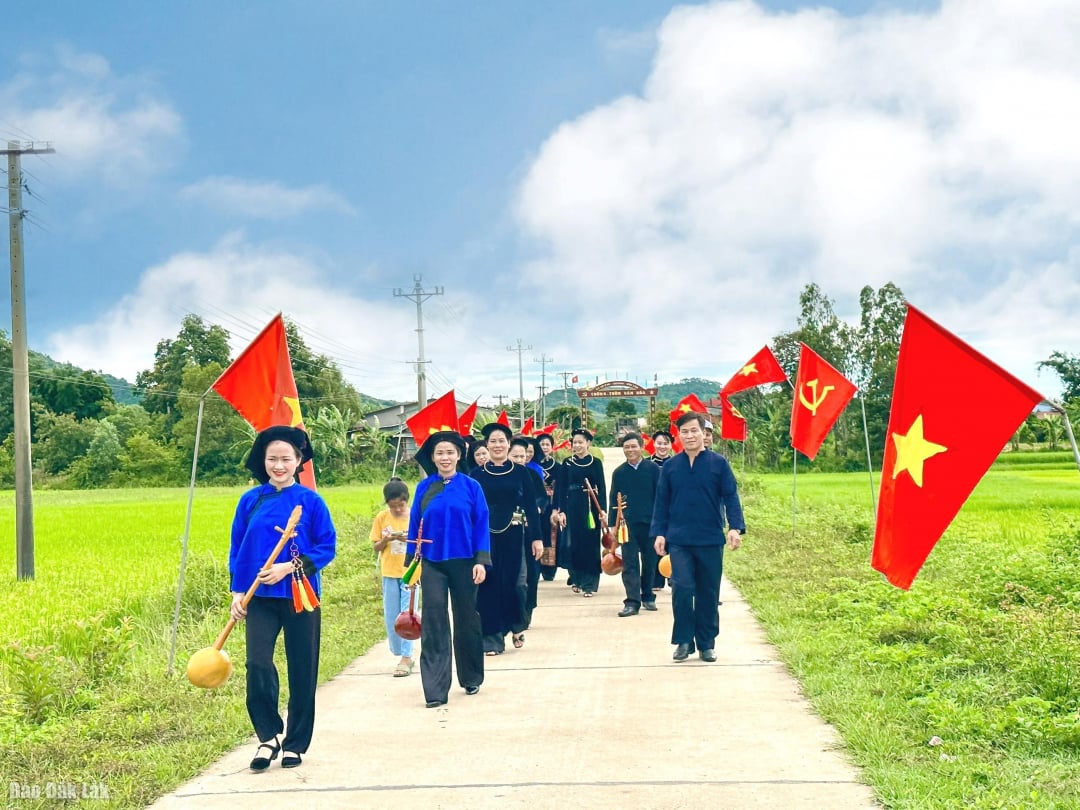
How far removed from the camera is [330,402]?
58750 millimetres

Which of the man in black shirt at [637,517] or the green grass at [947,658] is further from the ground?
the man in black shirt at [637,517]

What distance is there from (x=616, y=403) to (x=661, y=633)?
328ft

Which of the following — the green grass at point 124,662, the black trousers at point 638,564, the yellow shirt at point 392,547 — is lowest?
the green grass at point 124,662

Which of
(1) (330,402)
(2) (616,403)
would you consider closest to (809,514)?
(1) (330,402)

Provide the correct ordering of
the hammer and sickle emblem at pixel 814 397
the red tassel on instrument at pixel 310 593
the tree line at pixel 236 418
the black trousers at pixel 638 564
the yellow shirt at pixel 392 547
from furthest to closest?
the tree line at pixel 236 418, the hammer and sickle emblem at pixel 814 397, the black trousers at pixel 638 564, the yellow shirt at pixel 392 547, the red tassel on instrument at pixel 310 593

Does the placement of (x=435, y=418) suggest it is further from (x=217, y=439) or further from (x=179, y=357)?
(x=179, y=357)

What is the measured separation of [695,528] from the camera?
814cm

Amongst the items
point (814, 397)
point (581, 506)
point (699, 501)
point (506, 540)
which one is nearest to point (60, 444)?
point (814, 397)

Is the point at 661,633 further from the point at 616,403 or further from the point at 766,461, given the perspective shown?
the point at 616,403

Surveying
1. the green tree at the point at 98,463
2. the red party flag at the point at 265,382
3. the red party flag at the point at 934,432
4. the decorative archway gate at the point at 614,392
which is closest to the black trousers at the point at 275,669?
the red party flag at the point at 265,382

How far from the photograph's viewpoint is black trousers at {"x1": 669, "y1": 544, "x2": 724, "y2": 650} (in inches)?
309

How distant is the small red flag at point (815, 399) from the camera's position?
14.7 metres

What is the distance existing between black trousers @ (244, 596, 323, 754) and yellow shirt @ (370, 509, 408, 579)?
2.50 m

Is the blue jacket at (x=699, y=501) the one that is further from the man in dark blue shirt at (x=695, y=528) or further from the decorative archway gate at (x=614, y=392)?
the decorative archway gate at (x=614, y=392)
